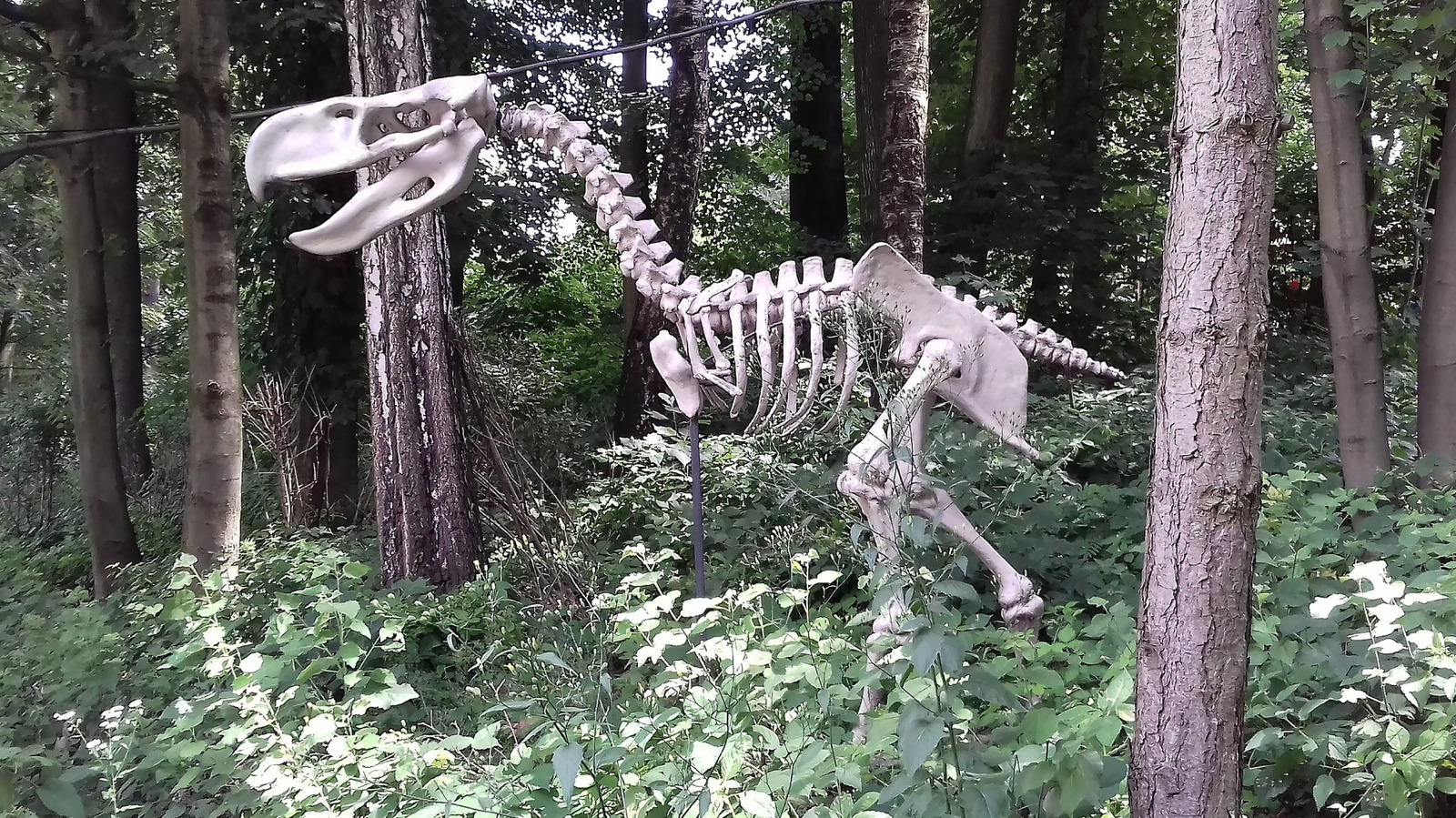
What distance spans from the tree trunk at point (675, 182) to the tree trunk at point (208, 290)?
3.46 metres

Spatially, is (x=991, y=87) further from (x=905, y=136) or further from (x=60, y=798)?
(x=60, y=798)

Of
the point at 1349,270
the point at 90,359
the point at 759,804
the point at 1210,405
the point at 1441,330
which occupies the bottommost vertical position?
the point at 759,804

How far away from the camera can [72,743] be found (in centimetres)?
400

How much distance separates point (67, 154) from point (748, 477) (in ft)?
18.6

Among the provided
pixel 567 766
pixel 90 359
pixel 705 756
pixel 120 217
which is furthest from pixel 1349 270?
pixel 120 217

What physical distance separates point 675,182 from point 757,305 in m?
4.12

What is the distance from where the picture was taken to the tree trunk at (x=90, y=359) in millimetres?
6359

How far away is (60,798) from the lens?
5.00ft

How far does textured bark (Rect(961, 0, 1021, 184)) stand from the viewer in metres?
10.0

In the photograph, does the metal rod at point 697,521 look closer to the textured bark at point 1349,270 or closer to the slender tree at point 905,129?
the textured bark at point 1349,270

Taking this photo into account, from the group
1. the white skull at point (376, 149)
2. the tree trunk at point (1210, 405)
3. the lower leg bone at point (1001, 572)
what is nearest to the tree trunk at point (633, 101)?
the white skull at point (376, 149)

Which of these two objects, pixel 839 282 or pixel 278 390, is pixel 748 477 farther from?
pixel 278 390

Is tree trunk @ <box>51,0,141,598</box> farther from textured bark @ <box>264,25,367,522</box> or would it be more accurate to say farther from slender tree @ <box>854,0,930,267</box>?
slender tree @ <box>854,0,930,267</box>

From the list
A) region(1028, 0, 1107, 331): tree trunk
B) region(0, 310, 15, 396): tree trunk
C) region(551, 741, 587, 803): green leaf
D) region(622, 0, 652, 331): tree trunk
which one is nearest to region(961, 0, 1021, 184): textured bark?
region(1028, 0, 1107, 331): tree trunk
